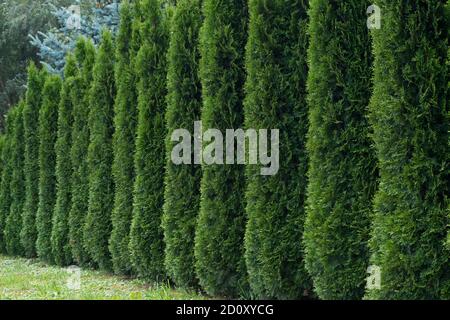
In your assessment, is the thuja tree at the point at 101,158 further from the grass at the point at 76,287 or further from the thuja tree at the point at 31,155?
the thuja tree at the point at 31,155

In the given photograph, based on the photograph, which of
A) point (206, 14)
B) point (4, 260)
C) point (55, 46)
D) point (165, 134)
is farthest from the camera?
point (55, 46)

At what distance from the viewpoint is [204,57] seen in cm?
884

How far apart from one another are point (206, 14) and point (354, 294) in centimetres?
420

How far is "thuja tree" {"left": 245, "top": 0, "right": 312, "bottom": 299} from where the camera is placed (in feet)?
25.1

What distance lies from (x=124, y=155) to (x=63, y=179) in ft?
11.0

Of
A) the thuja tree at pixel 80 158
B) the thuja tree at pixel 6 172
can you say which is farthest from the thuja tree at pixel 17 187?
the thuja tree at pixel 80 158

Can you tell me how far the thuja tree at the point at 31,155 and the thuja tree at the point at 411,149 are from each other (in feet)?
37.5

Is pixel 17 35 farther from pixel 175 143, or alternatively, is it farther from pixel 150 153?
pixel 175 143

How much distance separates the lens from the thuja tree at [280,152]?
7637mm

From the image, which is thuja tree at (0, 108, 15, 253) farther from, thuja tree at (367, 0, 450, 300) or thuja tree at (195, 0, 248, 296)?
thuja tree at (367, 0, 450, 300)

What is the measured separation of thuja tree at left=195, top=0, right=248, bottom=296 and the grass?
562 mm

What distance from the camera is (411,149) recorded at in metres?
6.05
